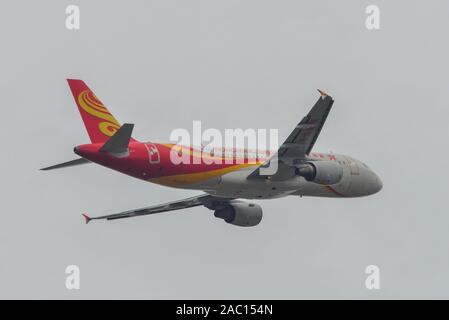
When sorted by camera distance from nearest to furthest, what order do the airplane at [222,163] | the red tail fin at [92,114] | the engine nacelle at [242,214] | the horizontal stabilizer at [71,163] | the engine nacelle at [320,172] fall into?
the horizontal stabilizer at [71,163] → the airplane at [222,163] → the red tail fin at [92,114] → the engine nacelle at [320,172] → the engine nacelle at [242,214]

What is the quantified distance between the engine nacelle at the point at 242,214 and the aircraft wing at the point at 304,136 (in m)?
6.39

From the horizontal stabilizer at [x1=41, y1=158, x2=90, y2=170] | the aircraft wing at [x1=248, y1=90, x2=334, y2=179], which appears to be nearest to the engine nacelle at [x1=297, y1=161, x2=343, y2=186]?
the aircraft wing at [x1=248, y1=90, x2=334, y2=179]

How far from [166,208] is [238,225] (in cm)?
433

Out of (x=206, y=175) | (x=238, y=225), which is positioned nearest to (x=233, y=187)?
(x=206, y=175)

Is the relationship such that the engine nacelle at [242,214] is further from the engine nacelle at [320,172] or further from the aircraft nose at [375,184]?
the engine nacelle at [320,172]

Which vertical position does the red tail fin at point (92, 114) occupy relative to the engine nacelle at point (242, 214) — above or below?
above

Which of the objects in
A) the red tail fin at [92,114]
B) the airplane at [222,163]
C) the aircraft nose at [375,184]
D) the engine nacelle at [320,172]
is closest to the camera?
the airplane at [222,163]

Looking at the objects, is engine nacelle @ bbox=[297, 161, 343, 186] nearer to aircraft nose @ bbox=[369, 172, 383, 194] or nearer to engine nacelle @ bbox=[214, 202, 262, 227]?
aircraft nose @ bbox=[369, 172, 383, 194]

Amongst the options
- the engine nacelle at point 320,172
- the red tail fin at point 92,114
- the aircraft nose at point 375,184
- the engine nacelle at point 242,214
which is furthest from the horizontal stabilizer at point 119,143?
the aircraft nose at point 375,184

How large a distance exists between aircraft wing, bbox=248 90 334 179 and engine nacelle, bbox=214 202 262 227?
6.39 metres

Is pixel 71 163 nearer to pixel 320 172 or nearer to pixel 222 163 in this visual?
pixel 222 163

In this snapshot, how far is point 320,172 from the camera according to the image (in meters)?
63.9

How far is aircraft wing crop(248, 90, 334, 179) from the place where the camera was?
194ft

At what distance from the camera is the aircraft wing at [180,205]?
2724 inches
